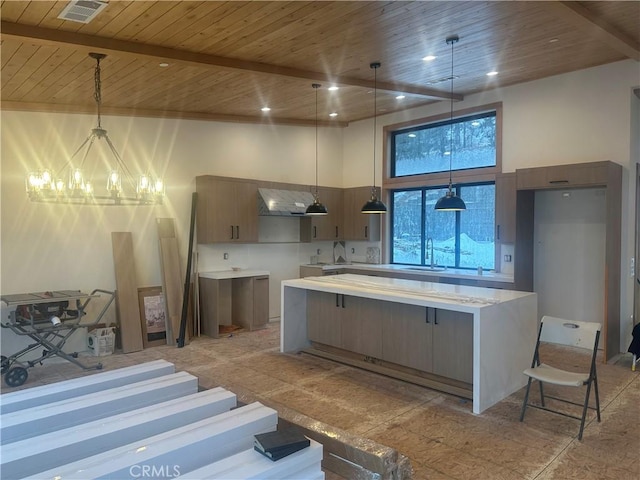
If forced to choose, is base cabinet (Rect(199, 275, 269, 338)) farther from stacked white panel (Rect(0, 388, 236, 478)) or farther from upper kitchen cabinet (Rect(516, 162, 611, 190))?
stacked white panel (Rect(0, 388, 236, 478))

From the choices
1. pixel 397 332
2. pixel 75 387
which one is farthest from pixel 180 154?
pixel 75 387

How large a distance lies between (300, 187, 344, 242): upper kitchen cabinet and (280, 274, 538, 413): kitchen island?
2643mm


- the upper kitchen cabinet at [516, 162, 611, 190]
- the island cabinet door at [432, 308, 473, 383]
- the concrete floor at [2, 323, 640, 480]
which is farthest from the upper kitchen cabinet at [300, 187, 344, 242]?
the island cabinet door at [432, 308, 473, 383]

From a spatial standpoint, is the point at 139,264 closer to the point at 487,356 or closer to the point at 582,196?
the point at 487,356

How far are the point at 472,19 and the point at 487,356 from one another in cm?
293

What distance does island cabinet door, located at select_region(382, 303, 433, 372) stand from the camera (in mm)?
4387

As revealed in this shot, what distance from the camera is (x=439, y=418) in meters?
3.78

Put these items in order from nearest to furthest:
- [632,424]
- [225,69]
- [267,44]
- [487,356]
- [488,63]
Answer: [632,424] < [487,356] < [267,44] < [225,69] < [488,63]

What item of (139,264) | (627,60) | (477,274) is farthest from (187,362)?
(627,60)

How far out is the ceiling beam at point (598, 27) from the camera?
3789mm

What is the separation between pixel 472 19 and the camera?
395 cm

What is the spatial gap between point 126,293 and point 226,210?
189cm

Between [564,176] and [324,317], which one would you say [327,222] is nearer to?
[324,317]

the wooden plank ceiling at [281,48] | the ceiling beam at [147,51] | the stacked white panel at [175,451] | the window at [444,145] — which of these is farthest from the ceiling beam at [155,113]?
the stacked white panel at [175,451]
